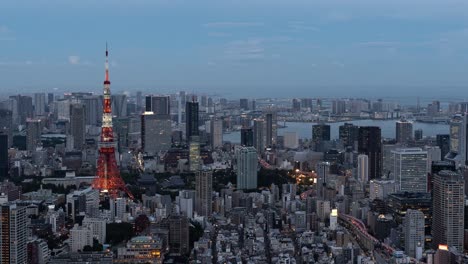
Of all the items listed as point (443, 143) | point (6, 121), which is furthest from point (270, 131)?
point (6, 121)

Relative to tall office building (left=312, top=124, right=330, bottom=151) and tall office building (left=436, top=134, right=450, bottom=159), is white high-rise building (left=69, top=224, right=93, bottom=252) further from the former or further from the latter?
tall office building (left=312, top=124, right=330, bottom=151)

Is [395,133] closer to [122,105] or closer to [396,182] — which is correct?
[396,182]

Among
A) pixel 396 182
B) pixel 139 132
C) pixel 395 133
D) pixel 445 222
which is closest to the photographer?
pixel 445 222

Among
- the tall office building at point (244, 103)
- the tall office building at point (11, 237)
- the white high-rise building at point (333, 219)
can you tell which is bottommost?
the white high-rise building at point (333, 219)

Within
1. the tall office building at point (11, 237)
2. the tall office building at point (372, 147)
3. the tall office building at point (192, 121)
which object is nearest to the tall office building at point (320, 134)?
the tall office building at point (372, 147)

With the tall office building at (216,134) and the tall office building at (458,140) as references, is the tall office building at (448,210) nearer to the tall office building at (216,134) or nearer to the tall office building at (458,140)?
the tall office building at (458,140)

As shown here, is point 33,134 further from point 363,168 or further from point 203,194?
point 363,168

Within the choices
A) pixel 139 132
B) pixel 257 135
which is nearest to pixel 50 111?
pixel 139 132
